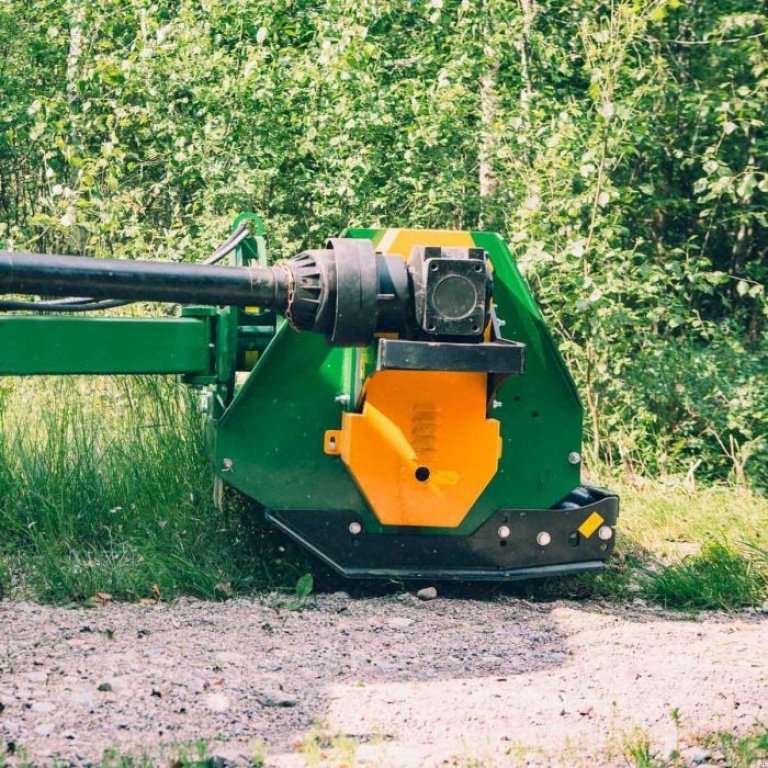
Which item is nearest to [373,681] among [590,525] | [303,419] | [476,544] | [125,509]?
[476,544]

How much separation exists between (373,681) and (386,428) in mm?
957

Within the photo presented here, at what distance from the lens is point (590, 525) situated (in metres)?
4.34

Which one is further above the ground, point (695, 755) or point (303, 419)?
point (303, 419)

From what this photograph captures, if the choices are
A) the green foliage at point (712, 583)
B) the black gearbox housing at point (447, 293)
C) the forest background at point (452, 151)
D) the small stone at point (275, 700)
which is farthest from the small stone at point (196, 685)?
the forest background at point (452, 151)

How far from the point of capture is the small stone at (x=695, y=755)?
9.21 feet

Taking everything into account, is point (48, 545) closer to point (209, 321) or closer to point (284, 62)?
point (209, 321)

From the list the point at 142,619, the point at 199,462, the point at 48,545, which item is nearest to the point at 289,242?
the point at 199,462

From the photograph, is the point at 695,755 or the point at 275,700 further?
the point at 275,700

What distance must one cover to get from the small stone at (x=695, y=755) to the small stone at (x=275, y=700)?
3.09 feet

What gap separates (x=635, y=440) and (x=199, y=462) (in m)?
2.82

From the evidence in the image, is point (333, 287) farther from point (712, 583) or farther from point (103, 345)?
point (712, 583)

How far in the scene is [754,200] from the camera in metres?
8.99

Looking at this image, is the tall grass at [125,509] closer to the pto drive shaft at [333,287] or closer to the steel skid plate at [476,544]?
the steel skid plate at [476,544]

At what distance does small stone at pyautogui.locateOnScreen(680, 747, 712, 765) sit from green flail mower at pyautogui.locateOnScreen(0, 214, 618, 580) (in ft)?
3.92
